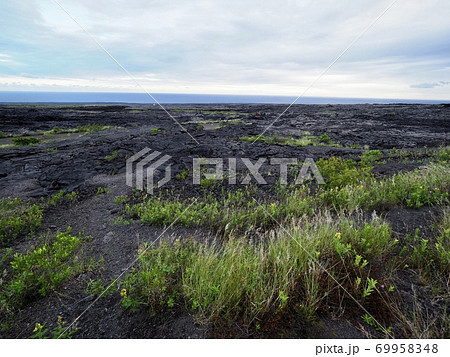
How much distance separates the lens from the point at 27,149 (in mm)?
17109

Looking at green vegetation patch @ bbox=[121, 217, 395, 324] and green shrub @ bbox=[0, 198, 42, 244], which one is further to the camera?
green shrub @ bbox=[0, 198, 42, 244]

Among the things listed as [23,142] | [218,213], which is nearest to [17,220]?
[218,213]

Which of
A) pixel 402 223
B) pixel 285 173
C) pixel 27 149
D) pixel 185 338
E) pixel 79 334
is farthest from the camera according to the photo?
pixel 27 149

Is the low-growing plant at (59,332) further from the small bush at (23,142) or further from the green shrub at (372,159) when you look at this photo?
the small bush at (23,142)

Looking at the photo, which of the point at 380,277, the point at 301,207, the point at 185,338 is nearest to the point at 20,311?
the point at 185,338

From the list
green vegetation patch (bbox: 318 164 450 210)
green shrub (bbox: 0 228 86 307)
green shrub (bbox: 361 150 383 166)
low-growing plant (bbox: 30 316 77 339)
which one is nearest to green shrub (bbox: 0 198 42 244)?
green shrub (bbox: 0 228 86 307)

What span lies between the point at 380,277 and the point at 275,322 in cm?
173

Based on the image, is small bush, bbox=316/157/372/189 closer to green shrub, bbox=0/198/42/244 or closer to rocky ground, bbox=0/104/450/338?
rocky ground, bbox=0/104/450/338

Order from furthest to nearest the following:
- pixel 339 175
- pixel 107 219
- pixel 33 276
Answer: pixel 339 175, pixel 107 219, pixel 33 276

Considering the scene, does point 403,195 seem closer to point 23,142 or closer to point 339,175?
point 339,175

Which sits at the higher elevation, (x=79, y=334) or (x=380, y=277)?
(x=380, y=277)

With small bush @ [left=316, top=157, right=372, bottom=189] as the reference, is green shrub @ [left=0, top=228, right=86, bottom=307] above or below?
below

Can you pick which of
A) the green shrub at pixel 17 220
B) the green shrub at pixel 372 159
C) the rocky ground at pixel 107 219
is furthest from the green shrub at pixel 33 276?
the green shrub at pixel 372 159

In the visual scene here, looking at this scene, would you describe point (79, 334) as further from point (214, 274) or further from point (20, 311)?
point (214, 274)
